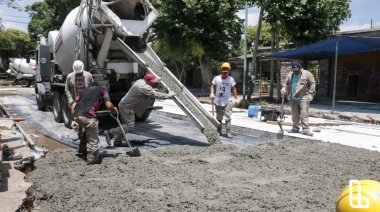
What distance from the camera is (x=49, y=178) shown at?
477 cm

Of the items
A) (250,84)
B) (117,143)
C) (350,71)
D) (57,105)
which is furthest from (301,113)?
(350,71)

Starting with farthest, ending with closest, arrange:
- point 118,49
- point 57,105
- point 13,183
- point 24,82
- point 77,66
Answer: point 24,82 < point 57,105 < point 118,49 < point 77,66 < point 13,183

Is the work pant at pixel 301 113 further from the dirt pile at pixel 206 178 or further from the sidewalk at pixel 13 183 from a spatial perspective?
the sidewalk at pixel 13 183

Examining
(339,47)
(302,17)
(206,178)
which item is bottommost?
(206,178)

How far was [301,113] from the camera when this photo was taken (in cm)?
816

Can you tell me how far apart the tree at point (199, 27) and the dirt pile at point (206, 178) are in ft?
43.2

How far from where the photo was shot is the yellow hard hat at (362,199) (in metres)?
2.39

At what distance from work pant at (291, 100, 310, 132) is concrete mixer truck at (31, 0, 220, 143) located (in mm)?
2099

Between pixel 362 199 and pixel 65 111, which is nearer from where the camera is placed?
pixel 362 199

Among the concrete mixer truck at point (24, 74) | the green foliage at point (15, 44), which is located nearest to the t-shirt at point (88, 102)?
the concrete mixer truck at point (24, 74)

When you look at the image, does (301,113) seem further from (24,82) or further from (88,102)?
(24,82)

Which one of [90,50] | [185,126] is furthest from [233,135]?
[90,50]

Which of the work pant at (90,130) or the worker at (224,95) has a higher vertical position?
the worker at (224,95)

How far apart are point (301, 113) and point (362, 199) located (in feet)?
19.4
